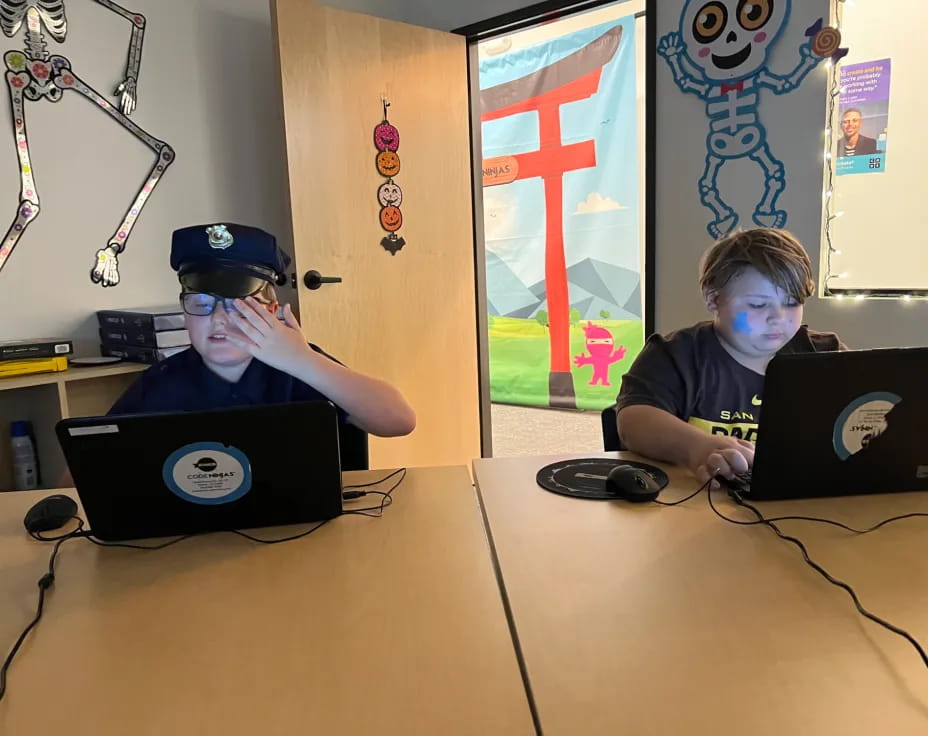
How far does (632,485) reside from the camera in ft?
3.65

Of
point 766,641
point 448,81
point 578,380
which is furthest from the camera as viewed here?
point 578,380

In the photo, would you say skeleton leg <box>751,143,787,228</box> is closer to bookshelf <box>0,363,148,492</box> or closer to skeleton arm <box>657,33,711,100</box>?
skeleton arm <box>657,33,711,100</box>

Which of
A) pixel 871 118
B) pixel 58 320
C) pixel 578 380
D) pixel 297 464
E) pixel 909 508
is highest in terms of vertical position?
pixel 871 118

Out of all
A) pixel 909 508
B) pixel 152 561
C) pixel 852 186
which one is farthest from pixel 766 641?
pixel 852 186

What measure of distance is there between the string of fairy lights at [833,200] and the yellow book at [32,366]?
7.93 feet

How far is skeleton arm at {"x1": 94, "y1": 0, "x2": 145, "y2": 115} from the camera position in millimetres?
2382

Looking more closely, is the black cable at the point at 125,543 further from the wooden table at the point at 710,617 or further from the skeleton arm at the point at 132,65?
the skeleton arm at the point at 132,65

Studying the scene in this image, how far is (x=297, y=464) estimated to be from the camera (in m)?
1.01

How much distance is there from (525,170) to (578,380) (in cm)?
142

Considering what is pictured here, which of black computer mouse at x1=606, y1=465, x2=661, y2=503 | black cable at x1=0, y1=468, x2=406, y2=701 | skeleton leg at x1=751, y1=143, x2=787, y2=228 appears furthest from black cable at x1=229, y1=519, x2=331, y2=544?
skeleton leg at x1=751, y1=143, x2=787, y2=228

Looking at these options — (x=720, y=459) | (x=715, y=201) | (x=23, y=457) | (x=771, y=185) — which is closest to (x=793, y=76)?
(x=771, y=185)

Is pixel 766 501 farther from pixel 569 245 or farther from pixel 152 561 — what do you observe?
pixel 569 245

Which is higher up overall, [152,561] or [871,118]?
[871,118]

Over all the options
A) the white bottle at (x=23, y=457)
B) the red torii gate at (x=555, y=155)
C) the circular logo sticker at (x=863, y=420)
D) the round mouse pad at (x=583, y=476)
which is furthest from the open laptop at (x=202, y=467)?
the red torii gate at (x=555, y=155)
